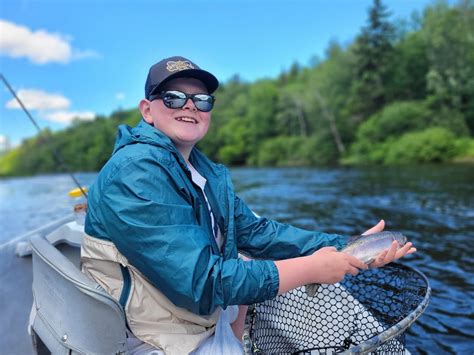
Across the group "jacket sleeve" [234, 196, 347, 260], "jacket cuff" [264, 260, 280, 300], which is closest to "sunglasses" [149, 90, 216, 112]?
"jacket sleeve" [234, 196, 347, 260]

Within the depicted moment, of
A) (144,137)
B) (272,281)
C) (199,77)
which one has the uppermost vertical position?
(199,77)

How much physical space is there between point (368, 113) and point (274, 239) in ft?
141

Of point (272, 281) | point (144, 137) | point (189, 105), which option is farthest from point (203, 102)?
point (272, 281)

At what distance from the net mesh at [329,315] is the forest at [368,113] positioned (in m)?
20.0

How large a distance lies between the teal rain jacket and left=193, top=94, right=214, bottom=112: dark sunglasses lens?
26 centimetres

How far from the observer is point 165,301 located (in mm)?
1702

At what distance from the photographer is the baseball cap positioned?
187 cm

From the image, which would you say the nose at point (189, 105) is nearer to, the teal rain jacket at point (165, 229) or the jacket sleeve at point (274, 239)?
the teal rain jacket at point (165, 229)

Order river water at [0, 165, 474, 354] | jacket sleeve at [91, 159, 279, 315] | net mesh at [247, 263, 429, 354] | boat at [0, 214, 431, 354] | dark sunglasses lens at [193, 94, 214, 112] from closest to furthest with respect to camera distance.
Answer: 1. jacket sleeve at [91, 159, 279, 315]
2. boat at [0, 214, 431, 354]
3. dark sunglasses lens at [193, 94, 214, 112]
4. net mesh at [247, 263, 429, 354]
5. river water at [0, 165, 474, 354]

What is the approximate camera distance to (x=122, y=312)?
1631 mm

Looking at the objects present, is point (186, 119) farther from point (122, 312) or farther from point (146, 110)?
point (122, 312)

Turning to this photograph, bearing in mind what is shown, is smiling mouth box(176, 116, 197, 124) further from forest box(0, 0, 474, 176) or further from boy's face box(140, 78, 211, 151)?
forest box(0, 0, 474, 176)

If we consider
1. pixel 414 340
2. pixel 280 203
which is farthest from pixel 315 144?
pixel 414 340

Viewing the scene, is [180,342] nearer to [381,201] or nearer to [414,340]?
[414,340]
